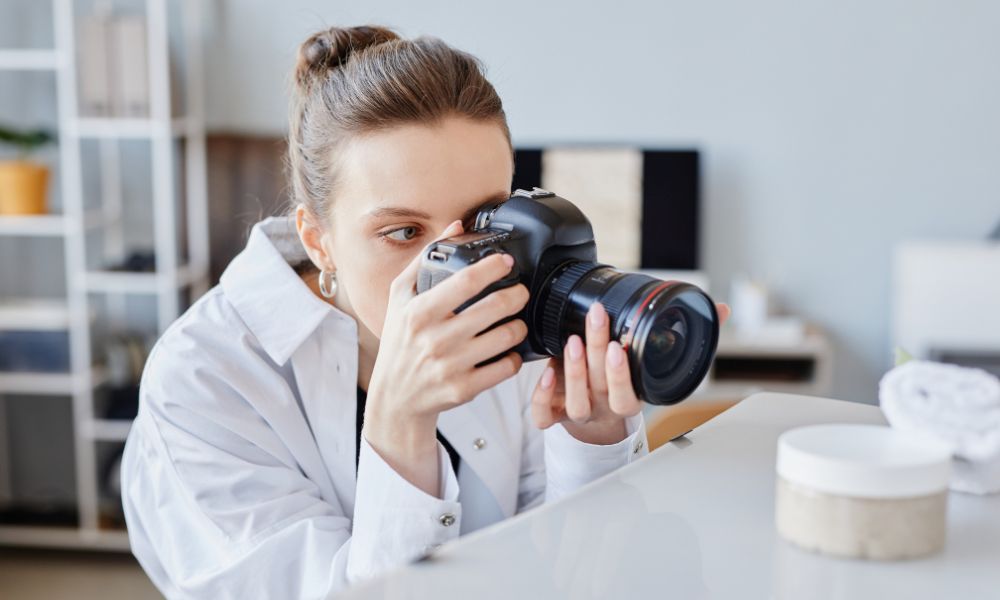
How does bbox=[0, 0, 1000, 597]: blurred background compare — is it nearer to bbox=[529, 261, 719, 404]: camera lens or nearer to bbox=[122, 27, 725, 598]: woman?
bbox=[122, 27, 725, 598]: woman

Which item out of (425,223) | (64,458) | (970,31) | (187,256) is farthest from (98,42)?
(970,31)

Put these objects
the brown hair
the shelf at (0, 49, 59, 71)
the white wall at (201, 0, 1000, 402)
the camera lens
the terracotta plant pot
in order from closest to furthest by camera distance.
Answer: the camera lens → the brown hair → the shelf at (0, 49, 59, 71) → the terracotta plant pot → the white wall at (201, 0, 1000, 402)

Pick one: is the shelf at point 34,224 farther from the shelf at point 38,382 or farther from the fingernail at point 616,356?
the fingernail at point 616,356

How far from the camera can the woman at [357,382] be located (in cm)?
79

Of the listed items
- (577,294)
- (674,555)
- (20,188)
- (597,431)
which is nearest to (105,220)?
(20,188)

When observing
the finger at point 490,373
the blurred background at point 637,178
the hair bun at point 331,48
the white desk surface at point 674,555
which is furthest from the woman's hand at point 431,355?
the blurred background at point 637,178

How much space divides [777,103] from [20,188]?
78.2 inches

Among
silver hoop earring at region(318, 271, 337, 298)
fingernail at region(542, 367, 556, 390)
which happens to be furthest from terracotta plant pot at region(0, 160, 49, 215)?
fingernail at region(542, 367, 556, 390)

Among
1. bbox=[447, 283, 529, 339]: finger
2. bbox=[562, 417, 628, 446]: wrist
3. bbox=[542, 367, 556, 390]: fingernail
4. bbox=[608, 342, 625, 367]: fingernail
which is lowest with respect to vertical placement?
bbox=[562, 417, 628, 446]: wrist

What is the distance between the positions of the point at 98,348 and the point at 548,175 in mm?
1348

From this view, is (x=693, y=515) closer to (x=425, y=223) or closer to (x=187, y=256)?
(x=425, y=223)

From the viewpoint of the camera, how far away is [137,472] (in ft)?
3.44

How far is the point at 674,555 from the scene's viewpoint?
455 mm

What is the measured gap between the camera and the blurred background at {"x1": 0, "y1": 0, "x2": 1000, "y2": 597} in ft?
8.96
